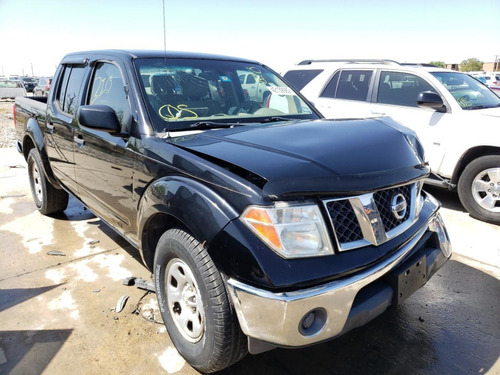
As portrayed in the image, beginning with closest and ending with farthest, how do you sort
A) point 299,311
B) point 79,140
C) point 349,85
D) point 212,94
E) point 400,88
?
point 299,311, point 212,94, point 79,140, point 400,88, point 349,85

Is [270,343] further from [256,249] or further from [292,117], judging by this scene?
[292,117]

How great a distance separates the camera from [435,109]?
518 centimetres

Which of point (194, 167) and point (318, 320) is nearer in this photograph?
point (318, 320)

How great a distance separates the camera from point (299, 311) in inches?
66.7

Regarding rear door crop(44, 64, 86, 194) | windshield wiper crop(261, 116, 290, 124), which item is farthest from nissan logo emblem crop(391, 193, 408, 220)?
rear door crop(44, 64, 86, 194)

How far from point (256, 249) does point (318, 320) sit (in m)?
0.44

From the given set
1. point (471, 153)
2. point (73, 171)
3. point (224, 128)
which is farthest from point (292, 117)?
point (471, 153)

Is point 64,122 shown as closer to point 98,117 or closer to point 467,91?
point 98,117

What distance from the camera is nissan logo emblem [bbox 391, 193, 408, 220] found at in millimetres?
2104

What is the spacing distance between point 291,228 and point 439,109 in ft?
13.9

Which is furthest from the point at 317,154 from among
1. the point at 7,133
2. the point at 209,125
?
the point at 7,133

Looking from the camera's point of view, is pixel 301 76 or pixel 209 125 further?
pixel 301 76

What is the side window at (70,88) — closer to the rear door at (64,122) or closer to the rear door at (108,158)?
the rear door at (64,122)

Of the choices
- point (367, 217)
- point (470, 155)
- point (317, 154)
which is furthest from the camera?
point (470, 155)
